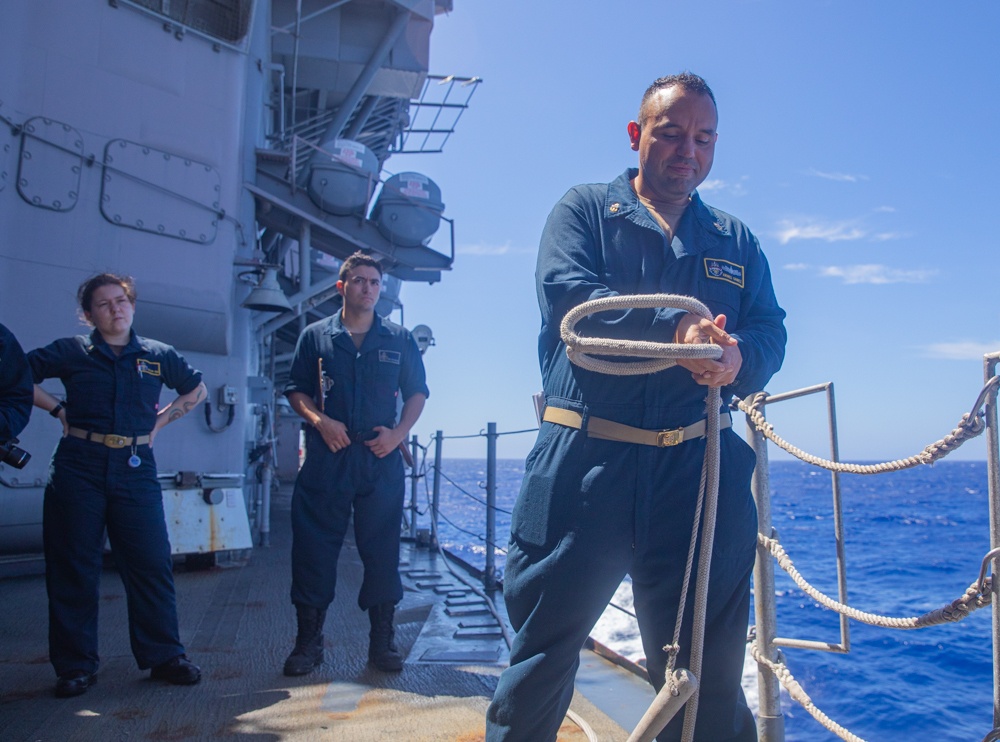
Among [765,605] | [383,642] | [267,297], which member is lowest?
[383,642]

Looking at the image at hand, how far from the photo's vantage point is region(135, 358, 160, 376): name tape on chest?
2.97 metres

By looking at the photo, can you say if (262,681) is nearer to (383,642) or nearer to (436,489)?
(383,642)

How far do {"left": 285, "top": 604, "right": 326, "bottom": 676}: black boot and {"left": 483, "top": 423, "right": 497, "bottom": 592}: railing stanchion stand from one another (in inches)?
70.6

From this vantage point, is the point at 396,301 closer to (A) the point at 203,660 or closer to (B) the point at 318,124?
(B) the point at 318,124

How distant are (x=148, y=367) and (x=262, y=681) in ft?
4.44

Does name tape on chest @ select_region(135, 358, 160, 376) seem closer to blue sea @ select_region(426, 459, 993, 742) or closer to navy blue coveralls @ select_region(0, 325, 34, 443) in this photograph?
navy blue coveralls @ select_region(0, 325, 34, 443)

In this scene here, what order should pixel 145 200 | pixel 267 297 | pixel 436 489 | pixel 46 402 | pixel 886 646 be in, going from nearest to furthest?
pixel 46 402 → pixel 145 200 → pixel 267 297 → pixel 436 489 → pixel 886 646

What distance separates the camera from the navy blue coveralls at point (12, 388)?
2311mm

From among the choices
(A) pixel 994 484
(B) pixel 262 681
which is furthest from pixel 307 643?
(A) pixel 994 484

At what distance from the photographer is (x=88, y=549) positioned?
9.16ft

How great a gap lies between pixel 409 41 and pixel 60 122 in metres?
6.92

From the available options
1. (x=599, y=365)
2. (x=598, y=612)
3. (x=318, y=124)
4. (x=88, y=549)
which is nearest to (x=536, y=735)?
(x=598, y=612)

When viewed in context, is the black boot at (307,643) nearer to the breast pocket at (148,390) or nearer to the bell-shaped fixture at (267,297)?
the breast pocket at (148,390)

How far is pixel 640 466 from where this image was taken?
4.83 ft
